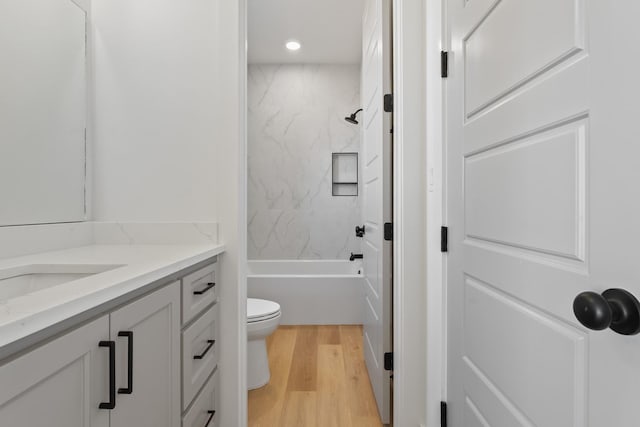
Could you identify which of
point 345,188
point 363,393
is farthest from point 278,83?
point 363,393

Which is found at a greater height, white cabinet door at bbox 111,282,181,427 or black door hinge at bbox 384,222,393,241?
black door hinge at bbox 384,222,393,241

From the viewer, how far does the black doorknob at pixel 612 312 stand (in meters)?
0.52

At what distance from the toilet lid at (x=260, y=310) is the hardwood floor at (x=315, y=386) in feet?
1.47

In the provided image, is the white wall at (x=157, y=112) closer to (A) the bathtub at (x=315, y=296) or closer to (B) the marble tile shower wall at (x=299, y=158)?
(A) the bathtub at (x=315, y=296)

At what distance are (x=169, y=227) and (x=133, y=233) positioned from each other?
0.55 feet

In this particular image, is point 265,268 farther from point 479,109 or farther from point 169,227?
point 479,109

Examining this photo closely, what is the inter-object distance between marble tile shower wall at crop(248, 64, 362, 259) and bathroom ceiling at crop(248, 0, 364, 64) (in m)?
0.22

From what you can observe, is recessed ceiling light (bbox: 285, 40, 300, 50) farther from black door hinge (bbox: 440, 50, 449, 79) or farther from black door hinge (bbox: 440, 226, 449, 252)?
black door hinge (bbox: 440, 226, 449, 252)

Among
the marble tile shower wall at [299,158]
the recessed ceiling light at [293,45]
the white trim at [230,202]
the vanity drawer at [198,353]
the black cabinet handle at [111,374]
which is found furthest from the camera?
the marble tile shower wall at [299,158]

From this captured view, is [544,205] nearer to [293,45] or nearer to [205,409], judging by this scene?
[205,409]

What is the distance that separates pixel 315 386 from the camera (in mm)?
2227

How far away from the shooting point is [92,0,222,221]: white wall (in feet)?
5.31

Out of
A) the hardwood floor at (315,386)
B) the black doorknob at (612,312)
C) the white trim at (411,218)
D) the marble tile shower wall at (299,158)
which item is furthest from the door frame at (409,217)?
the marble tile shower wall at (299,158)

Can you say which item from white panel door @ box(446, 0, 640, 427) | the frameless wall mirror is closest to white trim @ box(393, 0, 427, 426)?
white panel door @ box(446, 0, 640, 427)
